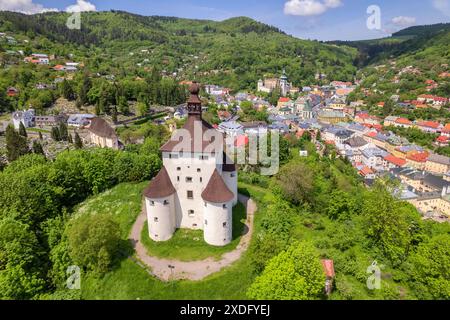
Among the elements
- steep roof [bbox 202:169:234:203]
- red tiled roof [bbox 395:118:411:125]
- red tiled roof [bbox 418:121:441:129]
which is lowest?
steep roof [bbox 202:169:234:203]

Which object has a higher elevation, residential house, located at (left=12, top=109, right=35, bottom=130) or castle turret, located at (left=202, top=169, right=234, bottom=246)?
residential house, located at (left=12, top=109, right=35, bottom=130)

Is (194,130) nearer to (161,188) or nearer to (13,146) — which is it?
(161,188)

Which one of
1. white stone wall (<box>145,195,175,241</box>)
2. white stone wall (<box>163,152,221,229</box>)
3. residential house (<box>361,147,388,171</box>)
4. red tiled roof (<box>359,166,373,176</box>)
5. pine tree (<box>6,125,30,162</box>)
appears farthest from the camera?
residential house (<box>361,147,388,171</box>)

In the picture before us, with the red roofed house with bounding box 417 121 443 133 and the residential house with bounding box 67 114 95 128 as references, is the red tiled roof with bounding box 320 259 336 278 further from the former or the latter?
the red roofed house with bounding box 417 121 443 133

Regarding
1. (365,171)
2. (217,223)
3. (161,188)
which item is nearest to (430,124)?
(365,171)

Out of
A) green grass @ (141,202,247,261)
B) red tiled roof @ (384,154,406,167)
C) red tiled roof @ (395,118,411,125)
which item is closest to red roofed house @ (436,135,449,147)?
red tiled roof @ (395,118,411,125)

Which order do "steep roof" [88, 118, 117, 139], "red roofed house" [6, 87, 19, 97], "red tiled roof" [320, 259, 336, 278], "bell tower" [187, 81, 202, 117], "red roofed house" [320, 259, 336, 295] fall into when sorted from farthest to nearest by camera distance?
1. "red roofed house" [6, 87, 19, 97]
2. "steep roof" [88, 118, 117, 139]
3. "bell tower" [187, 81, 202, 117]
4. "red tiled roof" [320, 259, 336, 278]
5. "red roofed house" [320, 259, 336, 295]

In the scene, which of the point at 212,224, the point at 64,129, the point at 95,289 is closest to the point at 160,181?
the point at 212,224
